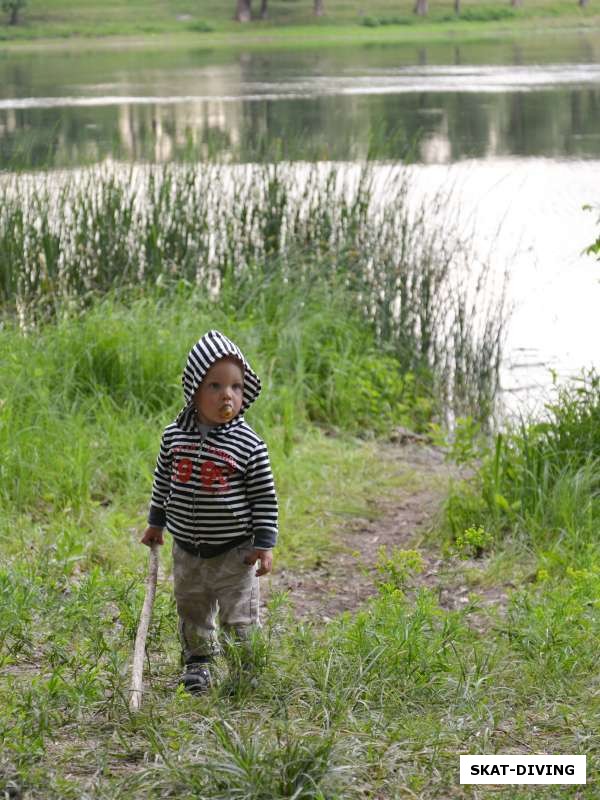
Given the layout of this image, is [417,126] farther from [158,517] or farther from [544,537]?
[158,517]

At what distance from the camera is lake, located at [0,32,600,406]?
360 inches

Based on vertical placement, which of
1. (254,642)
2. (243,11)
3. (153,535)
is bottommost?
(254,642)

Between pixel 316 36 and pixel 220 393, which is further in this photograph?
pixel 316 36

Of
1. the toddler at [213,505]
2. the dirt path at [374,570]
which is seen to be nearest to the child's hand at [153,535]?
the toddler at [213,505]

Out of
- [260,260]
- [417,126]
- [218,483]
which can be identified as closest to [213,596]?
[218,483]

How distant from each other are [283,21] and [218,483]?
1640 inches

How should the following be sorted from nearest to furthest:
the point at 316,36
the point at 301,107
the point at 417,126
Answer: the point at 417,126 < the point at 301,107 < the point at 316,36

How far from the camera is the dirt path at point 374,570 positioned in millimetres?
4398

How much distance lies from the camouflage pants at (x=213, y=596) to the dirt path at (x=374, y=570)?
0.69 m

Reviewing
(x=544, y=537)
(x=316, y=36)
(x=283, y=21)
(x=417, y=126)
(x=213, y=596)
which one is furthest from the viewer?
(x=283, y=21)

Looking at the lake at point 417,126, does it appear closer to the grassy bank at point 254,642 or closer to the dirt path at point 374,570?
the dirt path at point 374,570

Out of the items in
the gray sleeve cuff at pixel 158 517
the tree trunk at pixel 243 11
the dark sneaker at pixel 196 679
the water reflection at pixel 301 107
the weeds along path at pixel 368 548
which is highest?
the tree trunk at pixel 243 11

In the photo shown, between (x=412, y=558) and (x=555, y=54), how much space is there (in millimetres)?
27773

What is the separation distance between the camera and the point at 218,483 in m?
3.21
